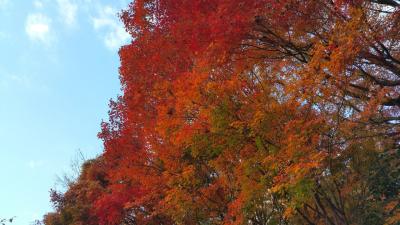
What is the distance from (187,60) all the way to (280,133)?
5060mm

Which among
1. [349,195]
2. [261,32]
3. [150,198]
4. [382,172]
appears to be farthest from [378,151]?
[150,198]

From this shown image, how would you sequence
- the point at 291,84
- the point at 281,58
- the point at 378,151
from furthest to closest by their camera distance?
the point at 378,151
the point at 281,58
the point at 291,84

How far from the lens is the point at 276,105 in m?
10.1

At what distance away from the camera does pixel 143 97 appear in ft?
51.6

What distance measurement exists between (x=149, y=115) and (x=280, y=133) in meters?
7.16

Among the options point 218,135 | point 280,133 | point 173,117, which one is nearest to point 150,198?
point 173,117

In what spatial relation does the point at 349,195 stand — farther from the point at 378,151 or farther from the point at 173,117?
the point at 173,117

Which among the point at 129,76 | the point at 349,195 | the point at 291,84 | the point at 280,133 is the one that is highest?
the point at 129,76

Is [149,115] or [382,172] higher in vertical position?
[149,115]

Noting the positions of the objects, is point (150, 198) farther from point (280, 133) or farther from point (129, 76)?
point (280, 133)

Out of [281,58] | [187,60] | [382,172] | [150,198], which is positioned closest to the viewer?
[281,58]

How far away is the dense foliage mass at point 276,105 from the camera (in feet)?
31.8

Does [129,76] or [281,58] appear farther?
[129,76]

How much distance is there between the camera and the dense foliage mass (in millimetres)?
9680
